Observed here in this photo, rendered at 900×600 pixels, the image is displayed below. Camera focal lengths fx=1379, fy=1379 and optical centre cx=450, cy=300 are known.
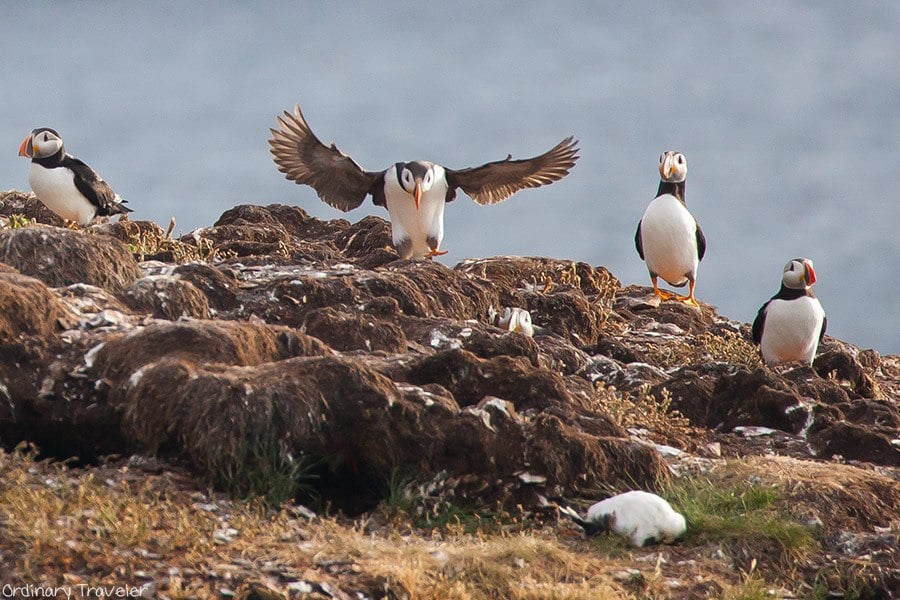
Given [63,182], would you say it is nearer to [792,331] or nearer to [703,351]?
[703,351]

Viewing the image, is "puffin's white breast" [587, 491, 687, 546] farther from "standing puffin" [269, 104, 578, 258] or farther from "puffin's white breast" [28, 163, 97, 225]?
"puffin's white breast" [28, 163, 97, 225]

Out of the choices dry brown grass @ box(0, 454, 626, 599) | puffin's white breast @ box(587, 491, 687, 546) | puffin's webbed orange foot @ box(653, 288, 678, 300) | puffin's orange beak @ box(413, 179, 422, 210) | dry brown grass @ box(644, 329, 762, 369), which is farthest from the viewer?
puffin's webbed orange foot @ box(653, 288, 678, 300)

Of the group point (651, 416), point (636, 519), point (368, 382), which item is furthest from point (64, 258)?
point (636, 519)

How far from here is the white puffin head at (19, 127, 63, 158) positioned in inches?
622

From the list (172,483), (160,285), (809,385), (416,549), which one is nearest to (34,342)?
(172,483)

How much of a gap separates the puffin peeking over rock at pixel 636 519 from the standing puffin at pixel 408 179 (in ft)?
28.9

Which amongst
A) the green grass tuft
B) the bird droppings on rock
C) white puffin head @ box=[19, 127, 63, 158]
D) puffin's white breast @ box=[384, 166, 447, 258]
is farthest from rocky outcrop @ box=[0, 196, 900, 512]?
white puffin head @ box=[19, 127, 63, 158]

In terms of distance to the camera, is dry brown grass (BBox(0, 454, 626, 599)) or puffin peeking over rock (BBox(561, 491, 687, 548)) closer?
dry brown grass (BBox(0, 454, 626, 599))

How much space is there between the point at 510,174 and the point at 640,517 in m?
9.81

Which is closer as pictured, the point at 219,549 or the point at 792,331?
the point at 219,549

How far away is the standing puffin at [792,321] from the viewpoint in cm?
1234

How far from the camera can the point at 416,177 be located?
1556 cm

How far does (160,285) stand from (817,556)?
16.0 ft

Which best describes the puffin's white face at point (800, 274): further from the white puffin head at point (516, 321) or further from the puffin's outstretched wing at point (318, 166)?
the puffin's outstretched wing at point (318, 166)
